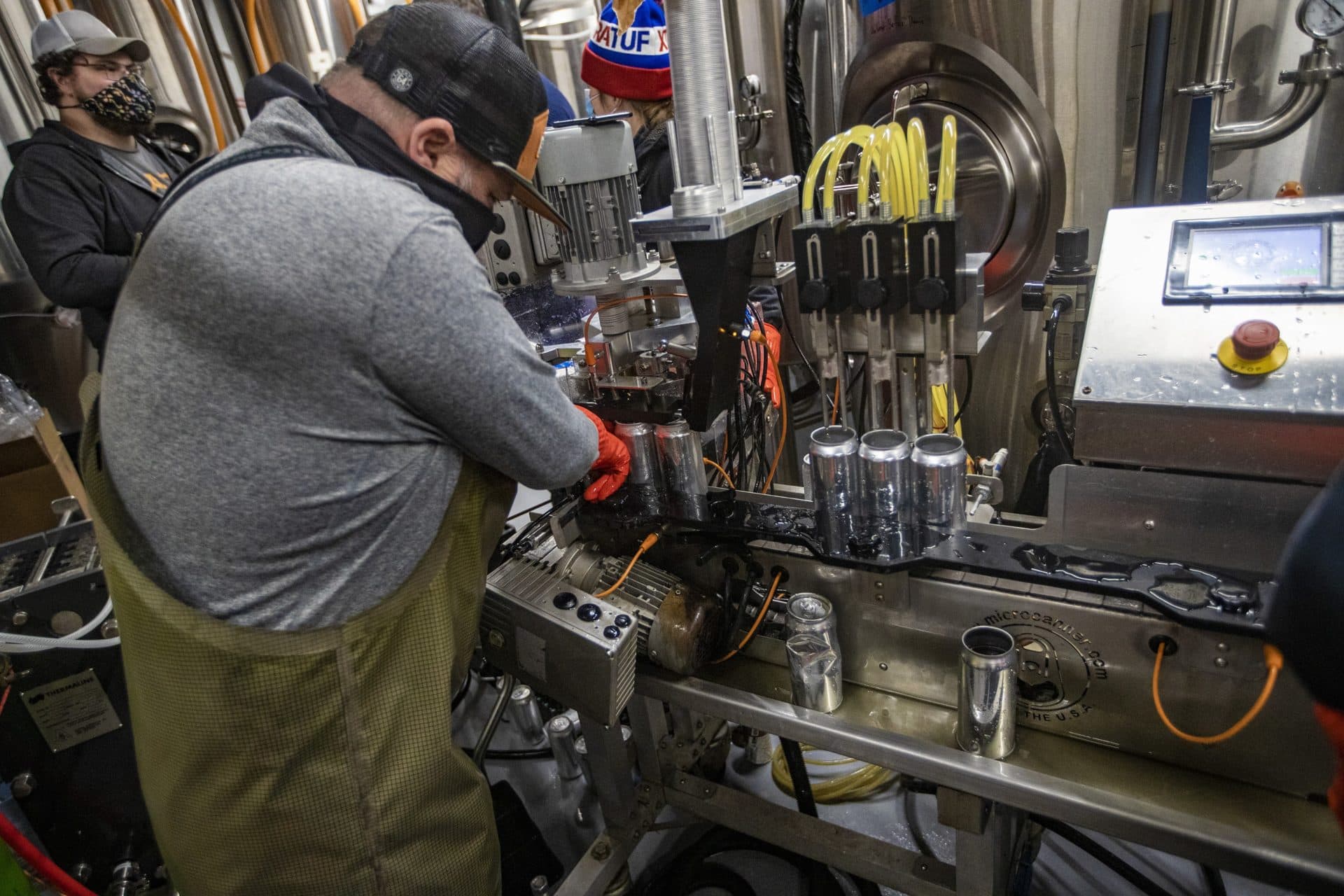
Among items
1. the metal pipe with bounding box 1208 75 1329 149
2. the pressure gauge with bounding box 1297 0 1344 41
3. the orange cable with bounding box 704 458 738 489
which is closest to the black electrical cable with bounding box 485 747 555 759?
the orange cable with bounding box 704 458 738 489

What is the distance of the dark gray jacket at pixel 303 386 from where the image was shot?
2.49ft

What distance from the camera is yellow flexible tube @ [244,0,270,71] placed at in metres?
2.81

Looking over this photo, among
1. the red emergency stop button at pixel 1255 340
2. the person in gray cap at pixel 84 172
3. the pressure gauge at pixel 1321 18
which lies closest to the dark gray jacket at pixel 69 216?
the person in gray cap at pixel 84 172

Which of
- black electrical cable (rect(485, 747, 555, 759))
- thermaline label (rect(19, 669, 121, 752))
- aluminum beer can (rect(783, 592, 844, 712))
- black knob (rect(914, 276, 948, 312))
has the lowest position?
black electrical cable (rect(485, 747, 555, 759))

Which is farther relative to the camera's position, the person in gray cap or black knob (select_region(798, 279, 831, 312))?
the person in gray cap

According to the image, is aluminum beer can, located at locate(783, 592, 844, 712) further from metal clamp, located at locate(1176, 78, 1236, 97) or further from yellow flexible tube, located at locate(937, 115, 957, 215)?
metal clamp, located at locate(1176, 78, 1236, 97)

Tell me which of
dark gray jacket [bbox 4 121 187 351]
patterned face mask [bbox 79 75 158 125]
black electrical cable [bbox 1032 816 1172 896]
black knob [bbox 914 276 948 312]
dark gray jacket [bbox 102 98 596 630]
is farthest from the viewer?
patterned face mask [bbox 79 75 158 125]

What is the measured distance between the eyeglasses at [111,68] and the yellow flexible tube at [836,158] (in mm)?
2071

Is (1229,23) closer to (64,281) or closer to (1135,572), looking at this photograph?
(1135,572)

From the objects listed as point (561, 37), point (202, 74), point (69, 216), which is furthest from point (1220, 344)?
point (202, 74)

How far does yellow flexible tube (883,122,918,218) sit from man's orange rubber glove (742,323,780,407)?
15.8 inches

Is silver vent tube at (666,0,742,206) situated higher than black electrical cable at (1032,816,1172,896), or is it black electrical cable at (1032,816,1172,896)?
silver vent tube at (666,0,742,206)

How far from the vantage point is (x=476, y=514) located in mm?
982

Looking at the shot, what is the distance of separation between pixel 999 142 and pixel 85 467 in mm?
2115
